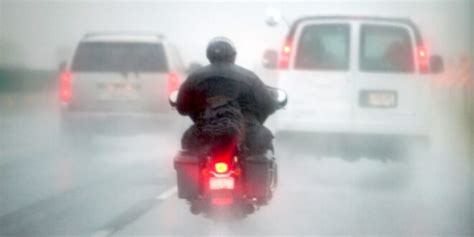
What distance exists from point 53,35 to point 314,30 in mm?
9678

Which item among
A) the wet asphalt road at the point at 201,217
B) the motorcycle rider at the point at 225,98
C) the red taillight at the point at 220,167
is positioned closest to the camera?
the red taillight at the point at 220,167

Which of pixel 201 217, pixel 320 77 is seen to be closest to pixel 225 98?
pixel 201 217

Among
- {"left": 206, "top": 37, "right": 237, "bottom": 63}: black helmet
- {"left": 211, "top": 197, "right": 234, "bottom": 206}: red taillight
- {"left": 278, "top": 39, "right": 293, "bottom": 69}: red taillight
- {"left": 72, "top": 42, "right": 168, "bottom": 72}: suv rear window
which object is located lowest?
{"left": 72, "top": 42, "right": 168, "bottom": 72}: suv rear window

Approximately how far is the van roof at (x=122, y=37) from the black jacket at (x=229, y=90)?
9975 mm

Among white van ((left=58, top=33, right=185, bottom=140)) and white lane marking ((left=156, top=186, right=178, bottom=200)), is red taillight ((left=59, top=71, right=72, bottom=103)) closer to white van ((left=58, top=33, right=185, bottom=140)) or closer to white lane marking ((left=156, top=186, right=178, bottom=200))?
white van ((left=58, top=33, right=185, bottom=140))

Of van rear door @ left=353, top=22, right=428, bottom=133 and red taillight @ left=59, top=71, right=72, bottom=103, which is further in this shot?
red taillight @ left=59, top=71, right=72, bottom=103

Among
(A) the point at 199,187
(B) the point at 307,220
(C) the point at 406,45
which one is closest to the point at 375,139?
(C) the point at 406,45

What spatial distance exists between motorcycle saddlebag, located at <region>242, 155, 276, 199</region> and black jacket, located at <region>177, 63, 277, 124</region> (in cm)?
42

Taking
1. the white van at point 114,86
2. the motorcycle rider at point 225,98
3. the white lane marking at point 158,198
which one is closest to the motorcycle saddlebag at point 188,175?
the motorcycle rider at point 225,98

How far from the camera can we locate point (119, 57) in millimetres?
18531

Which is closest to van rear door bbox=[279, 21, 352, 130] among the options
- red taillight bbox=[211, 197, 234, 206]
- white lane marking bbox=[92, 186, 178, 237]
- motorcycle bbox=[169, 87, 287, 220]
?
white lane marking bbox=[92, 186, 178, 237]

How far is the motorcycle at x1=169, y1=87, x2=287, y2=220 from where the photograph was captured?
8.12 metres

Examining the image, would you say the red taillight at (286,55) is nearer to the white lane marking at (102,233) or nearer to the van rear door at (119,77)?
the van rear door at (119,77)

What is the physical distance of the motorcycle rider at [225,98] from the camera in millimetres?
8422
